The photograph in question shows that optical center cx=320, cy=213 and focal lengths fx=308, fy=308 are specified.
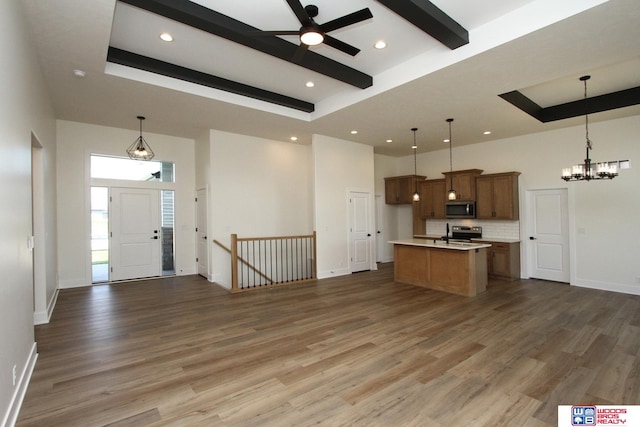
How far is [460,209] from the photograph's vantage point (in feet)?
26.1

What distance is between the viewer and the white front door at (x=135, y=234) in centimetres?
688

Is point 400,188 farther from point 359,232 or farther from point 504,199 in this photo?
point 504,199

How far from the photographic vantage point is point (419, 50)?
4.13 metres

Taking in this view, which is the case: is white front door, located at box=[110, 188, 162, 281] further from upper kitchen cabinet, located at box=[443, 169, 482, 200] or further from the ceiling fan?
upper kitchen cabinet, located at box=[443, 169, 482, 200]

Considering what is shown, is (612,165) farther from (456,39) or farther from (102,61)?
(102,61)

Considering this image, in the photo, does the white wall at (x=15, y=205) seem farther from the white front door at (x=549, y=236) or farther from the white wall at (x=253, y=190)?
the white front door at (x=549, y=236)

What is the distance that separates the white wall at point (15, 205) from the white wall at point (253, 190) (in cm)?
361

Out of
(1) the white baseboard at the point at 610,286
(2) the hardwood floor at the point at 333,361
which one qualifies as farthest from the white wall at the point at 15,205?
(1) the white baseboard at the point at 610,286

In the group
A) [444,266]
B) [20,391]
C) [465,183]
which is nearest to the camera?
[20,391]

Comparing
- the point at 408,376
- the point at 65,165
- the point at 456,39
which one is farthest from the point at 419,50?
the point at 65,165

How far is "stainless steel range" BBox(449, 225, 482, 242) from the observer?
7.75 meters

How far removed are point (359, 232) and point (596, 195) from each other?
4906 millimetres

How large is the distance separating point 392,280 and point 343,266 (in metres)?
1.27

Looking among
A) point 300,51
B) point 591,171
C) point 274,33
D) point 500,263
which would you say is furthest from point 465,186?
point 274,33
